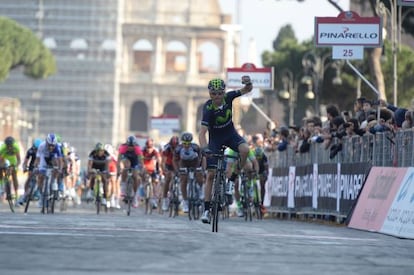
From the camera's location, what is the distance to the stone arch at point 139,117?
17400 cm

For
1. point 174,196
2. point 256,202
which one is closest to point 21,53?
point 174,196

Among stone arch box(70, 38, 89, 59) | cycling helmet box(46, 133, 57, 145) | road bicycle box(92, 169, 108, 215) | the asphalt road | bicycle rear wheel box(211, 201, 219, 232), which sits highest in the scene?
stone arch box(70, 38, 89, 59)

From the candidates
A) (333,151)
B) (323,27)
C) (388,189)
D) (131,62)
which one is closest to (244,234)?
(388,189)

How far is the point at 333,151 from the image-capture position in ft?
82.2

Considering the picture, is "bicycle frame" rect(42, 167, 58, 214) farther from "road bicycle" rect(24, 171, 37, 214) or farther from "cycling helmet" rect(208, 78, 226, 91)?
"cycling helmet" rect(208, 78, 226, 91)

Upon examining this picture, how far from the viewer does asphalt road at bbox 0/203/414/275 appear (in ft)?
36.9

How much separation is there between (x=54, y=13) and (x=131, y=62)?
25753 millimetres

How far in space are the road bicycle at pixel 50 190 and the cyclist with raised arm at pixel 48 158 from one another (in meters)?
0.06

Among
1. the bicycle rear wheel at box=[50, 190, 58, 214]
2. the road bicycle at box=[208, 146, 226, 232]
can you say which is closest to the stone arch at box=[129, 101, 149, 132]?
the bicycle rear wheel at box=[50, 190, 58, 214]

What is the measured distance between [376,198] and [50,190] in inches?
397

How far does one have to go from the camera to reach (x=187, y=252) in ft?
42.0

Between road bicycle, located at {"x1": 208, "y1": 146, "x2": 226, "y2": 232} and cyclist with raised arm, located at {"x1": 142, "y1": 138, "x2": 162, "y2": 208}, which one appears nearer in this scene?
road bicycle, located at {"x1": 208, "y1": 146, "x2": 226, "y2": 232}

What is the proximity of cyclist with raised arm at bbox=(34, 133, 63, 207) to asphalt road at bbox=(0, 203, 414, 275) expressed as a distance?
37.9ft

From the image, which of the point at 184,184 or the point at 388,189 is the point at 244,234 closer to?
the point at 388,189
